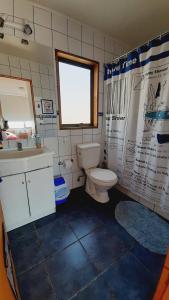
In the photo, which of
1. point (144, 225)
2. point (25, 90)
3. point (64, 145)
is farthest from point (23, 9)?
point (144, 225)

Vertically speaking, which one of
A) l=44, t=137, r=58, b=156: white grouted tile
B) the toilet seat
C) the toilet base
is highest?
l=44, t=137, r=58, b=156: white grouted tile

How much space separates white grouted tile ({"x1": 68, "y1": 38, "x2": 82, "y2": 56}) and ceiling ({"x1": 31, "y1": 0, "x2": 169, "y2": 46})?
0.76 ft

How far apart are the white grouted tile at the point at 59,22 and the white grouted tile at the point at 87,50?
287 millimetres

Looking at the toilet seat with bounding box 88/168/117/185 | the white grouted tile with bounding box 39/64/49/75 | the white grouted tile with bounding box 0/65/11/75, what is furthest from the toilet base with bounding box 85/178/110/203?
the white grouted tile with bounding box 0/65/11/75

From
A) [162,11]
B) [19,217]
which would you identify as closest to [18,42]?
[162,11]

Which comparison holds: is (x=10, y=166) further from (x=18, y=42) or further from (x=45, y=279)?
(x=18, y=42)

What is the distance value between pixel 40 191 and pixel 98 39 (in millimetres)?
2098

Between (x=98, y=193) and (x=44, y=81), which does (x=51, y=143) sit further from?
(x=98, y=193)

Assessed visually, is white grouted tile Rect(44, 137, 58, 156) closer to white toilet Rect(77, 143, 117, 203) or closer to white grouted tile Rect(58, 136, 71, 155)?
white grouted tile Rect(58, 136, 71, 155)

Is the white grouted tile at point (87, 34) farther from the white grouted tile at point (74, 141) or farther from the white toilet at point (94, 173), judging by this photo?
the white toilet at point (94, 173)

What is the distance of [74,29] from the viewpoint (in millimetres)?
1665

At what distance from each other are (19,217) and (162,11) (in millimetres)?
2682

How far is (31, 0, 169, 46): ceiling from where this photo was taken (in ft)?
4.59

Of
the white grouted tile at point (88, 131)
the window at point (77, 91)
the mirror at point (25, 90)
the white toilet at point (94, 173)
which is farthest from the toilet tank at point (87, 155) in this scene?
the mirror at point (25, 90)
